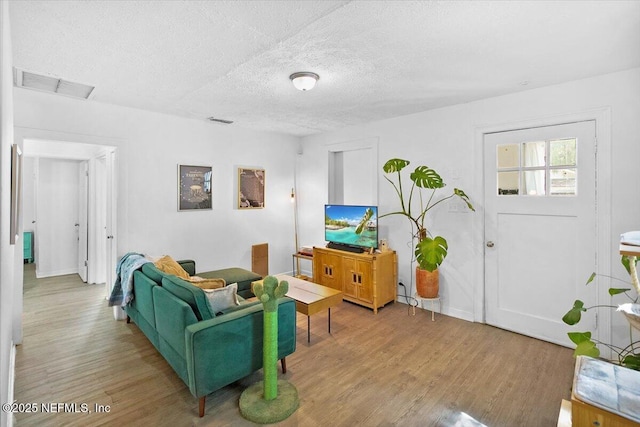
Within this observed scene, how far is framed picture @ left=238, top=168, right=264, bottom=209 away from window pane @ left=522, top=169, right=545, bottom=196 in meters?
3.53

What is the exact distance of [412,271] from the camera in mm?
4043

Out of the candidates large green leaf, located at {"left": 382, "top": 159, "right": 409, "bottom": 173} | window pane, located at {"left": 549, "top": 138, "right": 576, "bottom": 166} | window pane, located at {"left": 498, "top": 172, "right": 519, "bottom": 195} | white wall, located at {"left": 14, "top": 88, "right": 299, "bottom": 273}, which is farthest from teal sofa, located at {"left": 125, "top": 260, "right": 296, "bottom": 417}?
window pane, located at {"left": 549, "top": 138, "right": 576, "bottom": 166}

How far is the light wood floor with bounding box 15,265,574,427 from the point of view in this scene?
206 cm

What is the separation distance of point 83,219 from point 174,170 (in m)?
2.60

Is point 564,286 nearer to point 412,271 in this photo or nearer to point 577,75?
point 412,271

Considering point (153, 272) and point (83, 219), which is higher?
point (83, 219)

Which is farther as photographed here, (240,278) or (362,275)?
(362,275)

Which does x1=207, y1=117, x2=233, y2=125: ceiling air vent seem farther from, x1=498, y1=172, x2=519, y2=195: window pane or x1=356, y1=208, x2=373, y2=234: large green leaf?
x1=498, y1=172, x2=519, y2=195: window pane

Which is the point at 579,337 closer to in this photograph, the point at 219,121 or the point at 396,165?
the point at 396,165

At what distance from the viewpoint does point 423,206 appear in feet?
12.8

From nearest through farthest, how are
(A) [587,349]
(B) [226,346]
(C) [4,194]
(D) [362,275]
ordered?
(C) [4,194], (A) [587,349], (B) [226,346], (D) [362,275]

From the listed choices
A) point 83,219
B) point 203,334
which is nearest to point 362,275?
point 203,334

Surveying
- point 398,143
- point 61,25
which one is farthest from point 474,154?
point 61,25

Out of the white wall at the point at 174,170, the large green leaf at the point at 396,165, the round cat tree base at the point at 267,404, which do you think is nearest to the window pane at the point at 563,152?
the large green leaf at the point at 396,165
